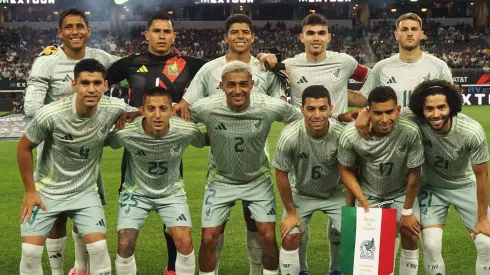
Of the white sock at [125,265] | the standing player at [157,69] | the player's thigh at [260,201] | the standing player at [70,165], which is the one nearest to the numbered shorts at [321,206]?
the player's thigh at [260,201]

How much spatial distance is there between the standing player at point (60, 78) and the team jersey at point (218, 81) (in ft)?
3.30

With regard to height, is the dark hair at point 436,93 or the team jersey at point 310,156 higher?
the dark hair at point 436,93

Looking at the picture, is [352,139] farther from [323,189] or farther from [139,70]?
[139,70]

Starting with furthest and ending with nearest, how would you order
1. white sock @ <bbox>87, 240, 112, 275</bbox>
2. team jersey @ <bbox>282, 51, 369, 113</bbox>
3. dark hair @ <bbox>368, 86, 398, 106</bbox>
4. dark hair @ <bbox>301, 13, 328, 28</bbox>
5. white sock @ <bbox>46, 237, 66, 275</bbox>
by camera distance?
team jersey @ <bbox>282, 51, 369, 113</bbox> → dark hair @ <bbox>301, 13, 328, 28</bbox> → white sock @ <bbox>46, 237, 66, 275</bbox> → white sock @ <bbox>87, 240, 112, 275</bbox> → dark hair @ <bbox>368, 86, 398, 106</bbox>

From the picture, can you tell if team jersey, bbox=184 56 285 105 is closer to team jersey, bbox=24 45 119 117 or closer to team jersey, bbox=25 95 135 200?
team jersey, bbox=25 95 135 200

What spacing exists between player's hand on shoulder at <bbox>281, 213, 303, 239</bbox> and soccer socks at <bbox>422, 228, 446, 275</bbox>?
3.57 feet

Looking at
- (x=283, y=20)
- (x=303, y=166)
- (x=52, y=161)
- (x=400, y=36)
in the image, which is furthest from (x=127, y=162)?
(x=283, y=20)

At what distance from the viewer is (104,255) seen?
591 centimetres

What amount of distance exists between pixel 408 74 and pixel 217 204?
2.25m

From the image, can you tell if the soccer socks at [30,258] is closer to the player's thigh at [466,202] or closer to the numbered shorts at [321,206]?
the numbered shorts at [321,206]

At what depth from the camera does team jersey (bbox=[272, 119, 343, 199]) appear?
6176mm

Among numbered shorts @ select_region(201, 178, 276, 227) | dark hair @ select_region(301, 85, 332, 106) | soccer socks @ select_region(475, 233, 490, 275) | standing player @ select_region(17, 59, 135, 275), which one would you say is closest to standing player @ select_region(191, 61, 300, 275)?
numbered shorts @ select_region(201, 178, 276, 227)

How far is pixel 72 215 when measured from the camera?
20.2 feet

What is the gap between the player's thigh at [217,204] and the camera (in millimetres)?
6309
